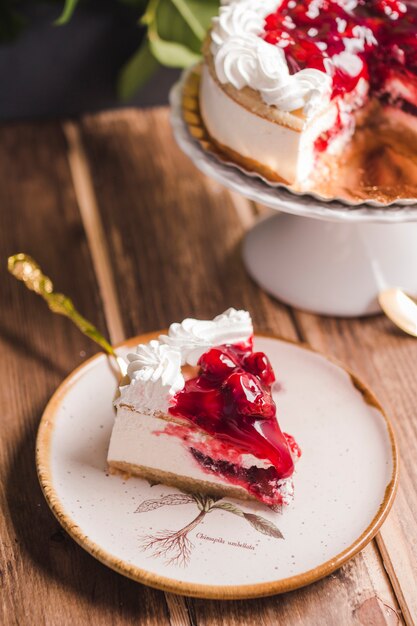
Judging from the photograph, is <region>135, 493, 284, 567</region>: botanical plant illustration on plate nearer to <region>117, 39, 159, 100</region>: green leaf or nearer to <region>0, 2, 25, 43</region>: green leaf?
<region>117, 39, 159, 100</region>: green leaf

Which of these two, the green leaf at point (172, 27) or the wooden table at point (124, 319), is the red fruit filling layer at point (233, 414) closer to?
the wooden table at point (124, 319)

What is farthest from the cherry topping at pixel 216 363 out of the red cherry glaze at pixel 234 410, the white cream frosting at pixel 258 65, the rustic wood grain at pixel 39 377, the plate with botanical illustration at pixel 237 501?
the white cream frosting at pixel 258 65

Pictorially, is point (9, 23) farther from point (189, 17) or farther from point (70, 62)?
point (189, 17)

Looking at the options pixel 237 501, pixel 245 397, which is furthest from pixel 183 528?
pixel 245 397

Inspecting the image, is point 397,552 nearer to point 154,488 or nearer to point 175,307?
point 154,488

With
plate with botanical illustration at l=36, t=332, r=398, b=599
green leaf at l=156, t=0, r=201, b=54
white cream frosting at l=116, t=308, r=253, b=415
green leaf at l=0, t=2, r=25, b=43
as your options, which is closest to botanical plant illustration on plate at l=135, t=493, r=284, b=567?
plate with botanical illustration at l=36, t=332, r=398, b=599

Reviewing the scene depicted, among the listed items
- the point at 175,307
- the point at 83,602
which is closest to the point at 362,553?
the point at 83,602
